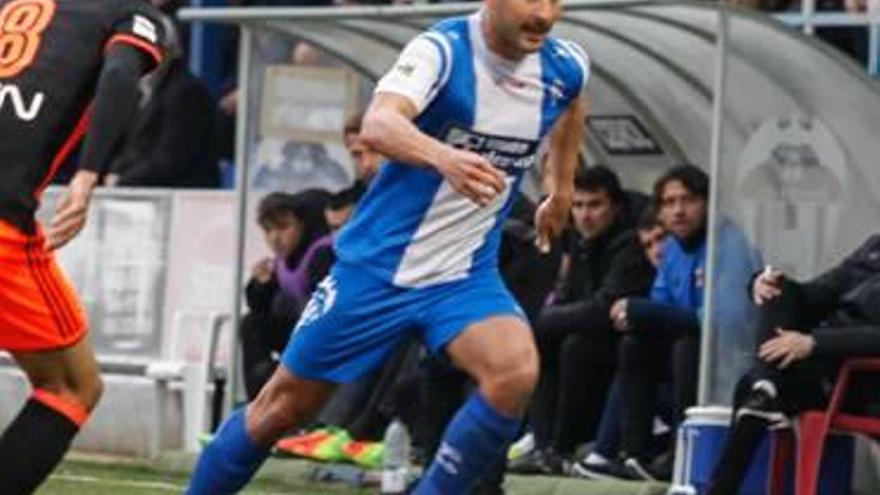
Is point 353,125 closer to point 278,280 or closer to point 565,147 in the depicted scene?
point 278,280

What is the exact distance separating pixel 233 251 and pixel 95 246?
108 centimetres

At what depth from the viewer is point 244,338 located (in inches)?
→ 637

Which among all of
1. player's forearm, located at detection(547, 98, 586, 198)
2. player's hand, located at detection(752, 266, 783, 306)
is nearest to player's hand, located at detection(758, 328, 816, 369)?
player's hand, located at detection(752, 266, 783, 306)

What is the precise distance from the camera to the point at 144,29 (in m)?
9.76

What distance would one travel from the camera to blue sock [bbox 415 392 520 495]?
981 centimetres

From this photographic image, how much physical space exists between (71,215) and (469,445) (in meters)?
1.37

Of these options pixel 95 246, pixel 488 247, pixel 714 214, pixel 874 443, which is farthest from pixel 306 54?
pixel 488 247

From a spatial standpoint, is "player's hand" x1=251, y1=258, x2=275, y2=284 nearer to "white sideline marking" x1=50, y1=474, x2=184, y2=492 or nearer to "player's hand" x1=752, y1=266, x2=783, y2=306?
"white sideline marking" x1=50, y1=474, x2=184, y2=492

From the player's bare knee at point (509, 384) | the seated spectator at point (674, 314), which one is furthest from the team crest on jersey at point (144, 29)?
the seated spectator at point (674, 314)

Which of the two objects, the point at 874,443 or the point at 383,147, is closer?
the point at 383,147

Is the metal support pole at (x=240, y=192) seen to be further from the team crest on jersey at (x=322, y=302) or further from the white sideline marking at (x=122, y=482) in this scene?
the team crest on jersey at (x=322, y=302)

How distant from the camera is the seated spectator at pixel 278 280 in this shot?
52.1 ft

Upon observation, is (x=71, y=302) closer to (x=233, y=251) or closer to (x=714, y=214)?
(x=714, y=214)

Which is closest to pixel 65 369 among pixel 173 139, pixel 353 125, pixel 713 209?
pixel 713 209
